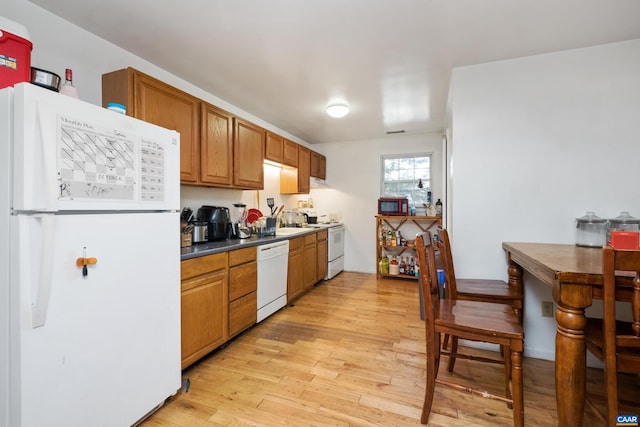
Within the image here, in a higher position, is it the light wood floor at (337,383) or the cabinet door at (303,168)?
the cabinet door at (303,168)

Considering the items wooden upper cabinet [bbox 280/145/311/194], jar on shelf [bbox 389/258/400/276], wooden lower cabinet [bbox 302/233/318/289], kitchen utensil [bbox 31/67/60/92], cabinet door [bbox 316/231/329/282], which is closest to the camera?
kitchen utensil [bbox 31/67/60/92]

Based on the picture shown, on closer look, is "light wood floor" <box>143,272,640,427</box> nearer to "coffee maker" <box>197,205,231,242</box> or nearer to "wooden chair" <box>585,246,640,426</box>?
"wooden chair" <box>585,246,640,426</box>

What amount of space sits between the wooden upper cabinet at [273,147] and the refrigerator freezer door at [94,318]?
188 cm

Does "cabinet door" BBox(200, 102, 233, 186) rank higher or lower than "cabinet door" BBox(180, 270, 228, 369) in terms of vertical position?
higher

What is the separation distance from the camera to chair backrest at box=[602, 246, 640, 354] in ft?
3.34

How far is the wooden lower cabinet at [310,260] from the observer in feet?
11.7

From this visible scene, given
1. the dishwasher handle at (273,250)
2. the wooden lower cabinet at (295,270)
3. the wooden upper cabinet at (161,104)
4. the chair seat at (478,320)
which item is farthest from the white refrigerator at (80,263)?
the wooden lower cabinet at (295,270)

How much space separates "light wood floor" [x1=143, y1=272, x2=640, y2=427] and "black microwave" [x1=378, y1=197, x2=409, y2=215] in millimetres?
1898

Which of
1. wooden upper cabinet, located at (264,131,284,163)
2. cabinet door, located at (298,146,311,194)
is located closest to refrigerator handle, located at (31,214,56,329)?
wooden upper cabinet, located at (264,131,284,163)

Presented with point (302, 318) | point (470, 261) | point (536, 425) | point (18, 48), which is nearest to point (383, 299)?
point (302, 318)

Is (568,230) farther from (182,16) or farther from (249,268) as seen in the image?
(182,16)

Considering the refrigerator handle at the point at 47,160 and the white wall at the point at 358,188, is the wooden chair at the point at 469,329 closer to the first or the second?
the refrigerator handle at the point at 47,160

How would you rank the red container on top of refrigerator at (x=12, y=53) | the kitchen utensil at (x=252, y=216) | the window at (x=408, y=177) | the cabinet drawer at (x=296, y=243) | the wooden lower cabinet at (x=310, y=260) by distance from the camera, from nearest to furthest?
the red container on top of refrigerator at (x=12, y=53) < the kitchen utensil at (x=252, y=216) < the cabinet drawer at (x=296, y=243) < the wooden lower cabinet at (x=310, y=260) < the window at (x=408, y=177)

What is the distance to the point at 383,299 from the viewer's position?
3.47 metres
